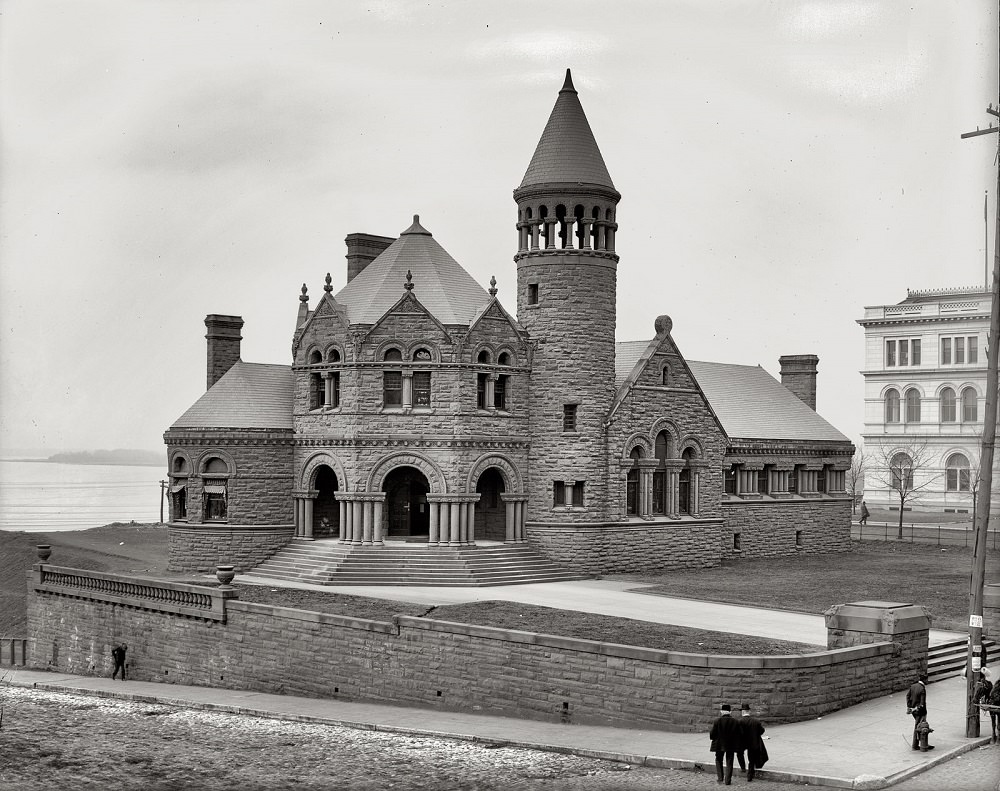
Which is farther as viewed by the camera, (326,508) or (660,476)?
(660,476)

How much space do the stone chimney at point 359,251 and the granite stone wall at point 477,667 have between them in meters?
17.9

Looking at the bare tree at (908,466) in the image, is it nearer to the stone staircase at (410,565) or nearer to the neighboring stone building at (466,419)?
the neighboring stone building at (466,419)

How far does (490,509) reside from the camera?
46281 mm

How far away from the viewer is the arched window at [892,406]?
73375 mm

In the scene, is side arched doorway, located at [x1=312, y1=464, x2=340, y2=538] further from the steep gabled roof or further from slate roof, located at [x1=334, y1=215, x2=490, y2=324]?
the steep gabled roof

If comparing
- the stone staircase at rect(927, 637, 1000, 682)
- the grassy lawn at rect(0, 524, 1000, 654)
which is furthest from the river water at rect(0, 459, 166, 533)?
the stone staircase at rect(927, 637, 1000, 682)

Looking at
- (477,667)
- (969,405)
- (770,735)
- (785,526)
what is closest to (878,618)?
(770,735)

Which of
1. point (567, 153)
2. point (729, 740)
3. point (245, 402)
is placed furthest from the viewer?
point (245, 402)

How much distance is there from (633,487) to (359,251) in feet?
49.2

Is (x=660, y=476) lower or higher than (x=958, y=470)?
lower

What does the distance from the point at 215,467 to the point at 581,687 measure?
23157 mm

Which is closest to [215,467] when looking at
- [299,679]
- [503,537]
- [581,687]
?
[503,537]

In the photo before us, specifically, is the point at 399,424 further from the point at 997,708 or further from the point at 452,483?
the point at 997,708

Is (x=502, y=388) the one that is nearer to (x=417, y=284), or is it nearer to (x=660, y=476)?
(x=417, y=284)
